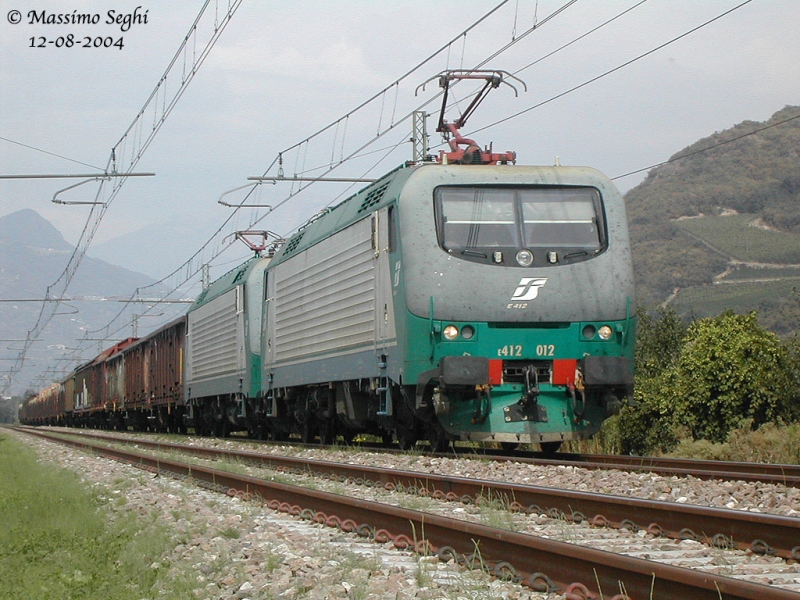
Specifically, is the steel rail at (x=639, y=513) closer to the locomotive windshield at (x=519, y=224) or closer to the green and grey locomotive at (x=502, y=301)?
the green and grey locomotive at (x=502, y=301)

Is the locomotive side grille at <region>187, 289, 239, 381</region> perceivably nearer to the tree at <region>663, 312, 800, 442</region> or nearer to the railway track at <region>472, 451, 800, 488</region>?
the tree at <region>663, 312, 800, 442</region>

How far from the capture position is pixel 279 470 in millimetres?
13016

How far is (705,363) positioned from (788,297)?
136 ft

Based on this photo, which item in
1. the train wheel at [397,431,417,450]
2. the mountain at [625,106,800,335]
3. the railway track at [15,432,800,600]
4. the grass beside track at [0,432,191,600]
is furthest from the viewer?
the mountain at [625,106,800,335]

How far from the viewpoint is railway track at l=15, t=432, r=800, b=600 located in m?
4.32

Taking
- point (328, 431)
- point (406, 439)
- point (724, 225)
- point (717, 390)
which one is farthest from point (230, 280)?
point (724, 225)

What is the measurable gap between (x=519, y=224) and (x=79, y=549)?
22.7 feet

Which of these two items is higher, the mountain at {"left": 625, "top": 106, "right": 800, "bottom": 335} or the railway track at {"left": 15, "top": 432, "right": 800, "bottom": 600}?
the mountain at {"left": 625, "top": 106, "right": 800, "bottom": 335}

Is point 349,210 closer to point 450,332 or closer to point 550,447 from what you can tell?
point 450,332

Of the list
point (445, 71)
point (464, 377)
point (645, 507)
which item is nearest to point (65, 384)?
point (445, 71)

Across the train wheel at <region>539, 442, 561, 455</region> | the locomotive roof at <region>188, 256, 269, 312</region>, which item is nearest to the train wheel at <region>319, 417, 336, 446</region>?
the train wheel at <region>539, 442, 561, 455</region>

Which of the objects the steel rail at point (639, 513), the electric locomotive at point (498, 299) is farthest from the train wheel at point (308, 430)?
the steel rail at point (639, 513)

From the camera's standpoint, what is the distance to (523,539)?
5398mm

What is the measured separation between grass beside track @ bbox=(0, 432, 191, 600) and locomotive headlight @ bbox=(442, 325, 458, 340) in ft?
12.9
